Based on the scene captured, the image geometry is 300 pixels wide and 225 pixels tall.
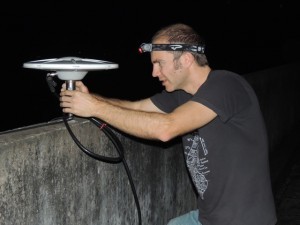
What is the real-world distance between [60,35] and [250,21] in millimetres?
24043

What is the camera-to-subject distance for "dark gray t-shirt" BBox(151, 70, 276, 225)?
3.06m

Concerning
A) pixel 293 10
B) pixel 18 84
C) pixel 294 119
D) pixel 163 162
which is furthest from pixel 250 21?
pixel 163 162

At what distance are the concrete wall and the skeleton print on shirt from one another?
28.4 inches

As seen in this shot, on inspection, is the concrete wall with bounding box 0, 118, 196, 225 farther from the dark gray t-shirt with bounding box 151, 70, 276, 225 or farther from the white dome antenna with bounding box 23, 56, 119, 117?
the dark gray t-shirt with bounding box 151, 70, 276, 225

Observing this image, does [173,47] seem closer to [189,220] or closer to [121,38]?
[189,220]

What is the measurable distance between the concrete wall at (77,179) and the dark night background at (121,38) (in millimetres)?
8592

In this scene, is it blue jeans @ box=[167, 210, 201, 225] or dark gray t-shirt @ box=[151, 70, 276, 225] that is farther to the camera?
blue jeans @ box=[167, 210, 201, 225]

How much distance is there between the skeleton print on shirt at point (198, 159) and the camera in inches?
127

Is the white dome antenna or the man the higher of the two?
the white dome antenna

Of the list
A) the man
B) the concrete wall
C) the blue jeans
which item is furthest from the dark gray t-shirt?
the concrete wall

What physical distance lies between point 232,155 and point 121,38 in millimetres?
44391

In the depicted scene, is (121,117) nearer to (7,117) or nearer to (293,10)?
(7,117)

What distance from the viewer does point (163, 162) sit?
15.4 feet

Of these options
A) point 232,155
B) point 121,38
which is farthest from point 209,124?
point 121,38
